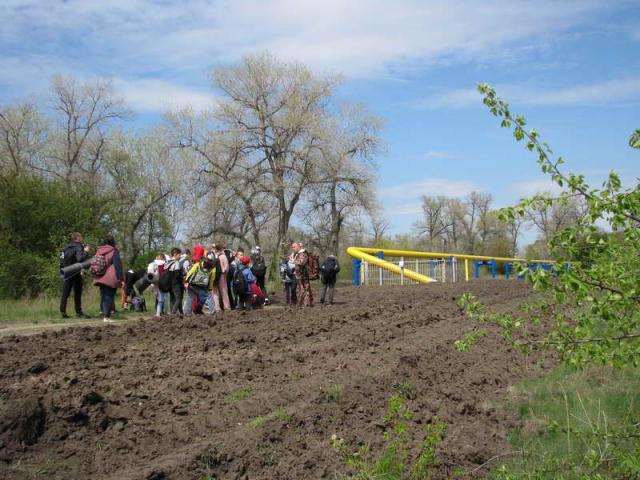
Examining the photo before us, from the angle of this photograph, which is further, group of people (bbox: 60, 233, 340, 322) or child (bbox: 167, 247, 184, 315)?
child (bbox: 167, 247, 184, 315)

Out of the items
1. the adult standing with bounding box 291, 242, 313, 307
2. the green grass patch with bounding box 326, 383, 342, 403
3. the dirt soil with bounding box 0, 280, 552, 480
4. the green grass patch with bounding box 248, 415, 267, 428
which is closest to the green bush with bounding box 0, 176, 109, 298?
the adult standing with bounding box 291, 242, 313, 307

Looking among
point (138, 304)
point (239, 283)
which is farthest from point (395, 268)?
point (138, 304)

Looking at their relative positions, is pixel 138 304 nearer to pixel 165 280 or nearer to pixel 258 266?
pixel 165 280

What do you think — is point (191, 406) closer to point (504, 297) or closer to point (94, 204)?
point (504, 297)

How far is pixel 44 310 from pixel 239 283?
4.53 meters

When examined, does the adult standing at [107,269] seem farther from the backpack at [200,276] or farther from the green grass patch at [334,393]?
the green grass patch at [334,393]

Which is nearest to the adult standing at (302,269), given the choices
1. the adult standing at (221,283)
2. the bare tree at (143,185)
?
the adult standing at (221,283)

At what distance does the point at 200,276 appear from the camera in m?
15.7

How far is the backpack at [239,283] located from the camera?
17.5m

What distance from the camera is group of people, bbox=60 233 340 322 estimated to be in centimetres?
1490

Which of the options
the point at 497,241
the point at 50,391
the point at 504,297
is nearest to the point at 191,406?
the point at 50,391

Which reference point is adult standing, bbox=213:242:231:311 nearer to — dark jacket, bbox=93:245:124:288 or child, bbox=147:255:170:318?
child, bbox=147:255:170:318

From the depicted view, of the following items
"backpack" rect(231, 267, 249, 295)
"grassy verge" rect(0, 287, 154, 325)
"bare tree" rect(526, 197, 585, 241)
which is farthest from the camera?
"backpack" rect(231, 267, 249, 295)

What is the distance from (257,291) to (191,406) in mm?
11670
